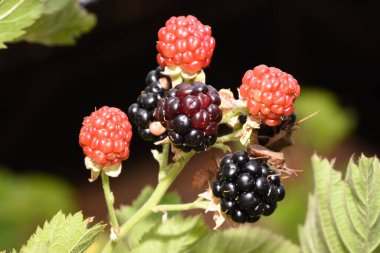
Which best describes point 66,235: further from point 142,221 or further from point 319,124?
point 319,124

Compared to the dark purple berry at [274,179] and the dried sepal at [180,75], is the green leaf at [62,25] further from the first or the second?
the dark purple berry at [274,179]

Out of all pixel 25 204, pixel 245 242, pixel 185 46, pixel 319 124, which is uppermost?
pixel 185 46

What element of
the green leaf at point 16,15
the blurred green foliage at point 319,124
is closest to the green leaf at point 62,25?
the green leaf at point 16,15

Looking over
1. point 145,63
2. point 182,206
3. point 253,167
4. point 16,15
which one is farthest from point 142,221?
point 145,63

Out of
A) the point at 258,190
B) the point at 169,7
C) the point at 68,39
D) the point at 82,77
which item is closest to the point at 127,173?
the point at 82,77

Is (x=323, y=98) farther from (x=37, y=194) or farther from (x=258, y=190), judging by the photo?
(x=258, y=190)

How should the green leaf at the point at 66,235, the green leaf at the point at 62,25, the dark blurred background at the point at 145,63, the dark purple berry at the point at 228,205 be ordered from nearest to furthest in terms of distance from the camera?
the green leaf at the point at 66,235, the dark purple berry at the point at 228,205, the green leaf at the point at 62,25, the dark blurred background at the point at 145,63

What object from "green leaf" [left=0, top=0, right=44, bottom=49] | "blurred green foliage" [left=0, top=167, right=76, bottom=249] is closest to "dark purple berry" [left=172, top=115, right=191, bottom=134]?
"green leaf" [left=0, top=0, right=44, bottom=49]
